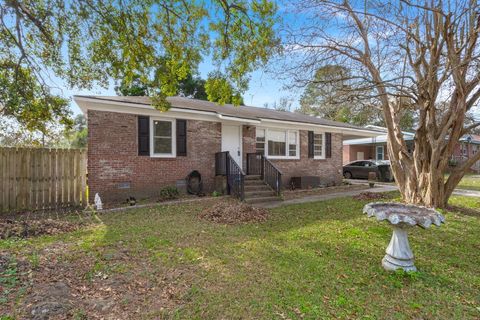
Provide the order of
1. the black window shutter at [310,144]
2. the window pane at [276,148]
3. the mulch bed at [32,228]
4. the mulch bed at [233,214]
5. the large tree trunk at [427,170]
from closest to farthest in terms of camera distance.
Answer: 1. the mulch bed at [32,228]
2. the mulch bed at [233,214]
3. the large tree trunk at [427,170]
4. the window pane at [276,148]
5. the black window shutter at [310,144]

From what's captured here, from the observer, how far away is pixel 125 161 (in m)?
8.77

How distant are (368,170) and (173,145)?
13.6 m

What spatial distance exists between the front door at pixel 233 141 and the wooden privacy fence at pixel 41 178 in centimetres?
502

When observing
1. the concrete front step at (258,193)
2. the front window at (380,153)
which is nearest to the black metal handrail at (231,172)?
the concrete front step at (258,193)

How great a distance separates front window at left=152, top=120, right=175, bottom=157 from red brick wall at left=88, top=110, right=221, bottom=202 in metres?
0.31

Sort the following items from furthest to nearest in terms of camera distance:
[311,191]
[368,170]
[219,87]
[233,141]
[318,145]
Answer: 1. [368,170]
2. [318,145]
3. [311,191]
4. [233,141]
5. [219,87]

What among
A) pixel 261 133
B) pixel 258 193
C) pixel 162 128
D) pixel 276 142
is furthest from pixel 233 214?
pixel 276 142

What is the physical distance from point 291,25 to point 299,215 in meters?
5.41

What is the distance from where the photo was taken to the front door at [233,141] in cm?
1082

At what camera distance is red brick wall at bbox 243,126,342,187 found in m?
11.5

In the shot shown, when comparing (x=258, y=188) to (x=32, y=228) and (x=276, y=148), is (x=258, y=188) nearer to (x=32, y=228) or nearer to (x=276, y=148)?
(x=276, y=148)

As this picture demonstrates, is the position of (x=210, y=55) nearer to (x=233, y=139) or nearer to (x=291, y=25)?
(x=291, y=25)

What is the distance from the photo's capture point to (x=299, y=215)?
7086mm

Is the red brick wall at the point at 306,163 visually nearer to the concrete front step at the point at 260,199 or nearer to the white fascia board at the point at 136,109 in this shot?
the white fascia board at the point at 136,109
